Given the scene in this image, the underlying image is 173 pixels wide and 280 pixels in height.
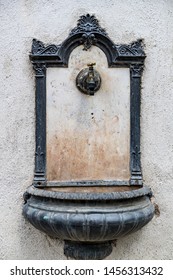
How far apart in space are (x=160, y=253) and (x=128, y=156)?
32.9 inches

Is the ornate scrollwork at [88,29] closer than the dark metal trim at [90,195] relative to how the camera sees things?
No

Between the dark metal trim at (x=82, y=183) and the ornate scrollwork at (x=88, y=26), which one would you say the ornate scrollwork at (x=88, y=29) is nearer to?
the ornate scrollwork at (x=88, y=26)

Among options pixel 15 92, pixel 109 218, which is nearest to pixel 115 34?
pixel 15 92

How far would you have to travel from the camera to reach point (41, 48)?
3080 mm

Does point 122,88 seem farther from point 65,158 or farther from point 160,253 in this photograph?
point 160,253

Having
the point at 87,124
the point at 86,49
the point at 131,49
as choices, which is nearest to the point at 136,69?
the point at 131,49

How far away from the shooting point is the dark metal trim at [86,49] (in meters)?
3.07

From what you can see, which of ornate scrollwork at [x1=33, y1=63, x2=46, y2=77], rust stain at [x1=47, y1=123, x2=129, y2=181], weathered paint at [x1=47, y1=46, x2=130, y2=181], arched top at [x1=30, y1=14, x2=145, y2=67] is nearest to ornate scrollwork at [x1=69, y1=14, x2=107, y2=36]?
arched top at [x1=30, y1=14, x2=145, y2=67]

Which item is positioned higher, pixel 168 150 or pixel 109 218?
pixel 168 150

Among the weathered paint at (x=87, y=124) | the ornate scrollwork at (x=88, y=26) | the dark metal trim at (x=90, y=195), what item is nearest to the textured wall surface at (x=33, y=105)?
the ornate scrollwork at (x=88, y=26)

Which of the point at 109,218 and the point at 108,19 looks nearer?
the point at 109,218

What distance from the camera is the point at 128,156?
10.3ft

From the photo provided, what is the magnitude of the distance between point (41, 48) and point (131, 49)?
0.69m

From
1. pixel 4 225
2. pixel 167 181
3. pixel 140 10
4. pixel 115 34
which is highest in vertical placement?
pixel 140 10
